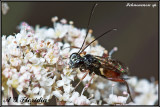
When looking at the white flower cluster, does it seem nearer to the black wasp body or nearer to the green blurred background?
the black wasp body

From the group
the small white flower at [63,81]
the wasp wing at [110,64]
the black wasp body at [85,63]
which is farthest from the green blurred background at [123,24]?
the small white flower at [63,81]

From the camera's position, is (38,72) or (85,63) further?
(85,63)

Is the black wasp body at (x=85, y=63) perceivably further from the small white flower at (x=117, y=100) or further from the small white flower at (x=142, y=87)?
the small white flower at (x=142, y=87)

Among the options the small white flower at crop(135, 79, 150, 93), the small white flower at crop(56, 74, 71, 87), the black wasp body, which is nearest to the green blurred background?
the small white flower at crop(135, 79, 150, 93)

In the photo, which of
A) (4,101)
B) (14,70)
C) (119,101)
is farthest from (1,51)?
(119,101)

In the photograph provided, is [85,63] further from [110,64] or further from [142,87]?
[142,87]

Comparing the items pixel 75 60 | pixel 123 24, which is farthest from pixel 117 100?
pixel 123 24
